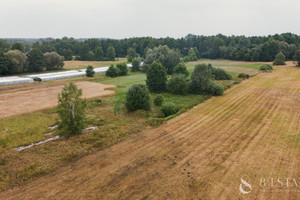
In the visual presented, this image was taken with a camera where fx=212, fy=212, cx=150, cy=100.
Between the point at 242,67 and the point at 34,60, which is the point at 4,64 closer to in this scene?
the point at 34,60

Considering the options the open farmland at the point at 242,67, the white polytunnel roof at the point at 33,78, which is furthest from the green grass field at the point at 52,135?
the open farmland at the point at 242,67

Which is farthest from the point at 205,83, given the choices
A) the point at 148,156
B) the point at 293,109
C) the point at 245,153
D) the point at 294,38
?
the point at 294,38

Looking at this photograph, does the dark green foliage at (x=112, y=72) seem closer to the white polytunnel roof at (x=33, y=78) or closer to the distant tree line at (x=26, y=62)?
the white polytunnel roof at (x=33, y=78)

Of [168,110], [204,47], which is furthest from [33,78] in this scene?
[204,47]

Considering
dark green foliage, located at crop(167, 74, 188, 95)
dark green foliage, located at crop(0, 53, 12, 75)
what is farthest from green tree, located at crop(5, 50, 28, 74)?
dark green foliage, located at crop(167, 74, 188, 95)

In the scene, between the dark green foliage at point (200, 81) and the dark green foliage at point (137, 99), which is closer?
the dark green foliage at point (137, 99)

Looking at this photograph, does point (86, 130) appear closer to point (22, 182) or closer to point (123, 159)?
point (123, 159)
